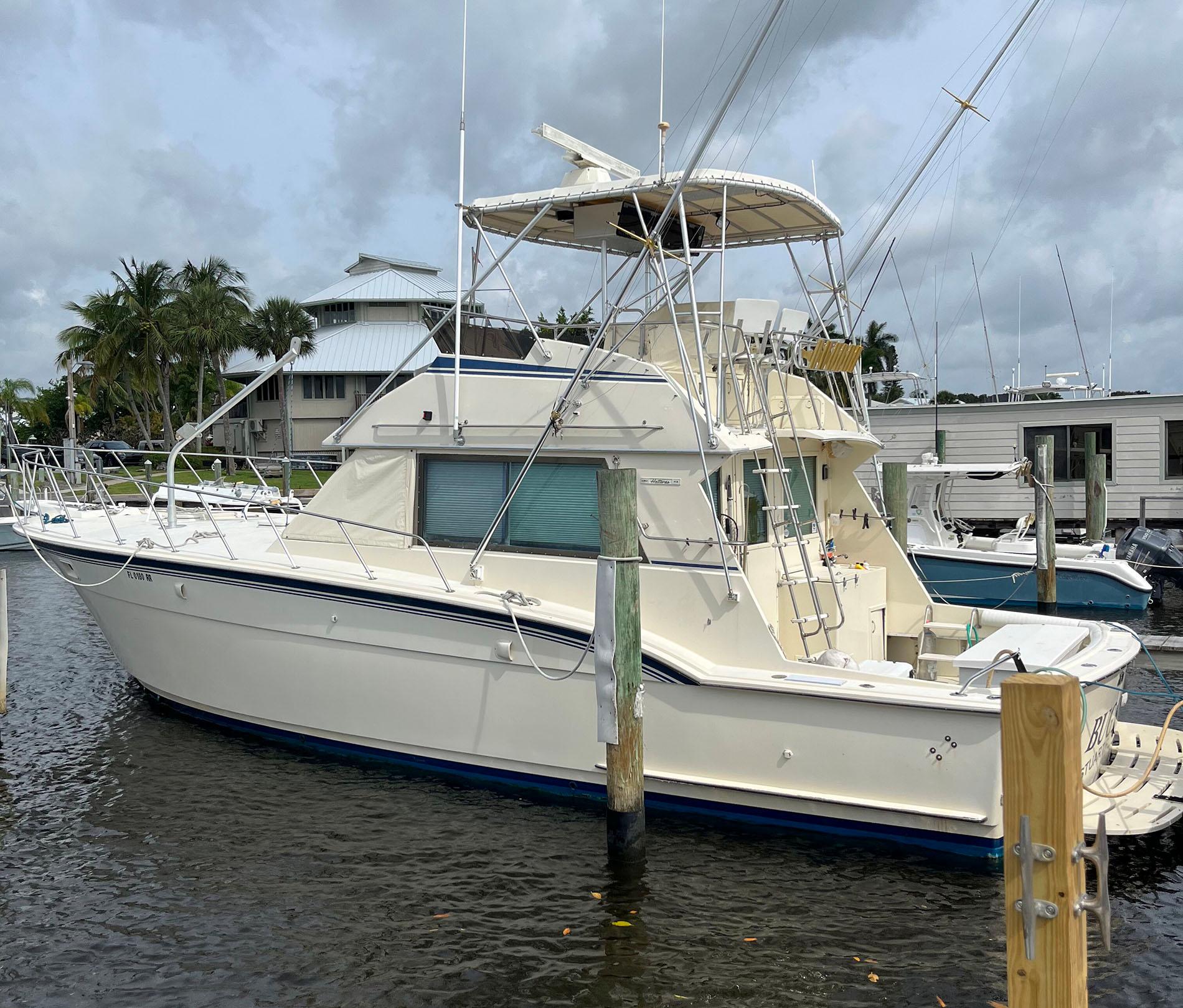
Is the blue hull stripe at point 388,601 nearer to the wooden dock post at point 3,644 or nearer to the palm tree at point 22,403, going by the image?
the wooden dock post at point 3,644

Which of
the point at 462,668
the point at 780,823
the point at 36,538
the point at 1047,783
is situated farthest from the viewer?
the point at 36,538

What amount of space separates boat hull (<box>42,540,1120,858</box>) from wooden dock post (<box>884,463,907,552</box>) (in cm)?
812

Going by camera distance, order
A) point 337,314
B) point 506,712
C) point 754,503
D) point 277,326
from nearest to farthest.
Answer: point 506,712
point 754,503
point 277,326
point 337,314

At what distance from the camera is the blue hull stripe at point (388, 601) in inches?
290

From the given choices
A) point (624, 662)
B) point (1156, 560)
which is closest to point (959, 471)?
point (1156, 560)

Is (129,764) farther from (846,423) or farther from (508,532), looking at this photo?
(846,423)

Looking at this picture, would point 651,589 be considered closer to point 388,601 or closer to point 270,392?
point 388,601

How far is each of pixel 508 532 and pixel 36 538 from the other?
5348 mm

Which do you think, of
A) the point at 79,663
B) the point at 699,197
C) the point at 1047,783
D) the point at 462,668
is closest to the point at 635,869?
the point at 462,668

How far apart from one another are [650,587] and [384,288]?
4349cm

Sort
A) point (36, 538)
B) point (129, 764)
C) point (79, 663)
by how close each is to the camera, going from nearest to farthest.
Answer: point (129, 764), point (36, 538), point (79, 663)

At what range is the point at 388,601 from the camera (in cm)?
812

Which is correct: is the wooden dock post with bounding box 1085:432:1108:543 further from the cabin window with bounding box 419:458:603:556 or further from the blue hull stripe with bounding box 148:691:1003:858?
the cabin window with bounding box 419:458:603:556

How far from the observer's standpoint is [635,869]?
6.88 m
